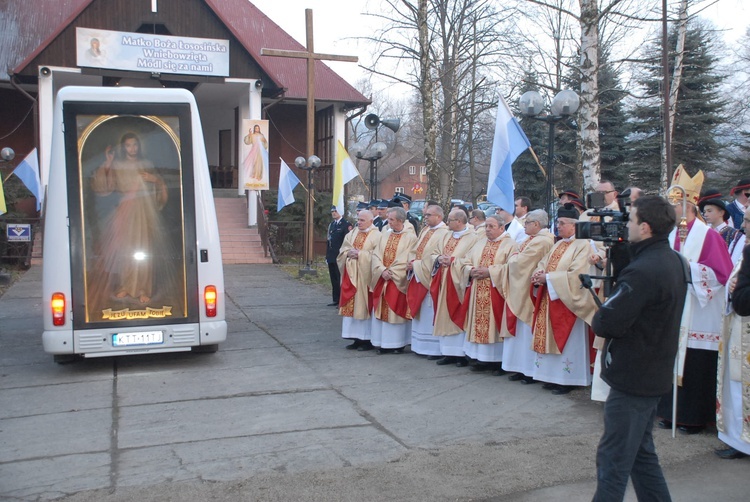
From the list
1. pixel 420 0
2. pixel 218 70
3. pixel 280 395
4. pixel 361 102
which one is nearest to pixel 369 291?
pixel 280 395

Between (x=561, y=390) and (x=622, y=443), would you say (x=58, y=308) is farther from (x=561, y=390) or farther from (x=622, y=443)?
(x=622, y=443)

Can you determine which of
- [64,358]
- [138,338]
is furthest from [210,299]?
[64,358]

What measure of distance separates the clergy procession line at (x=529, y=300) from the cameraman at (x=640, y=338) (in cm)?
13

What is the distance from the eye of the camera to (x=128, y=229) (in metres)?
8.10

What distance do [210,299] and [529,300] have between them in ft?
11.5

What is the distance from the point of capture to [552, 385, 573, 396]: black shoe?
7.41 metres

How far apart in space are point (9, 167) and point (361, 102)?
11.6m

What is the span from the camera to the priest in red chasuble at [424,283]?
29.6ft

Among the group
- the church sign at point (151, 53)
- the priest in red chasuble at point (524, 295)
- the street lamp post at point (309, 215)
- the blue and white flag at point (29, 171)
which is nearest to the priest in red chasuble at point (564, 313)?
the priest in red chasuble at point (524, 295)

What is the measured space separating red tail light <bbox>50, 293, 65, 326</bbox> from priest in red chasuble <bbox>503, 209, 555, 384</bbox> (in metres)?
4.69

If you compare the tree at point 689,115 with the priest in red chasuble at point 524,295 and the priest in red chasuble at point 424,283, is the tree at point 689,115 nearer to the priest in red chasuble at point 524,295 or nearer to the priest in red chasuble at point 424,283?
the priest in red chasuble at point 424,283

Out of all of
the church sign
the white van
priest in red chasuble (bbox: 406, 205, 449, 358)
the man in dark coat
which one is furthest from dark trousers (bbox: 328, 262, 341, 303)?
the church sign

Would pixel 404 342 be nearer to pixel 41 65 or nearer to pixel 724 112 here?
pixel 41 65

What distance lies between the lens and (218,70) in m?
22.4
